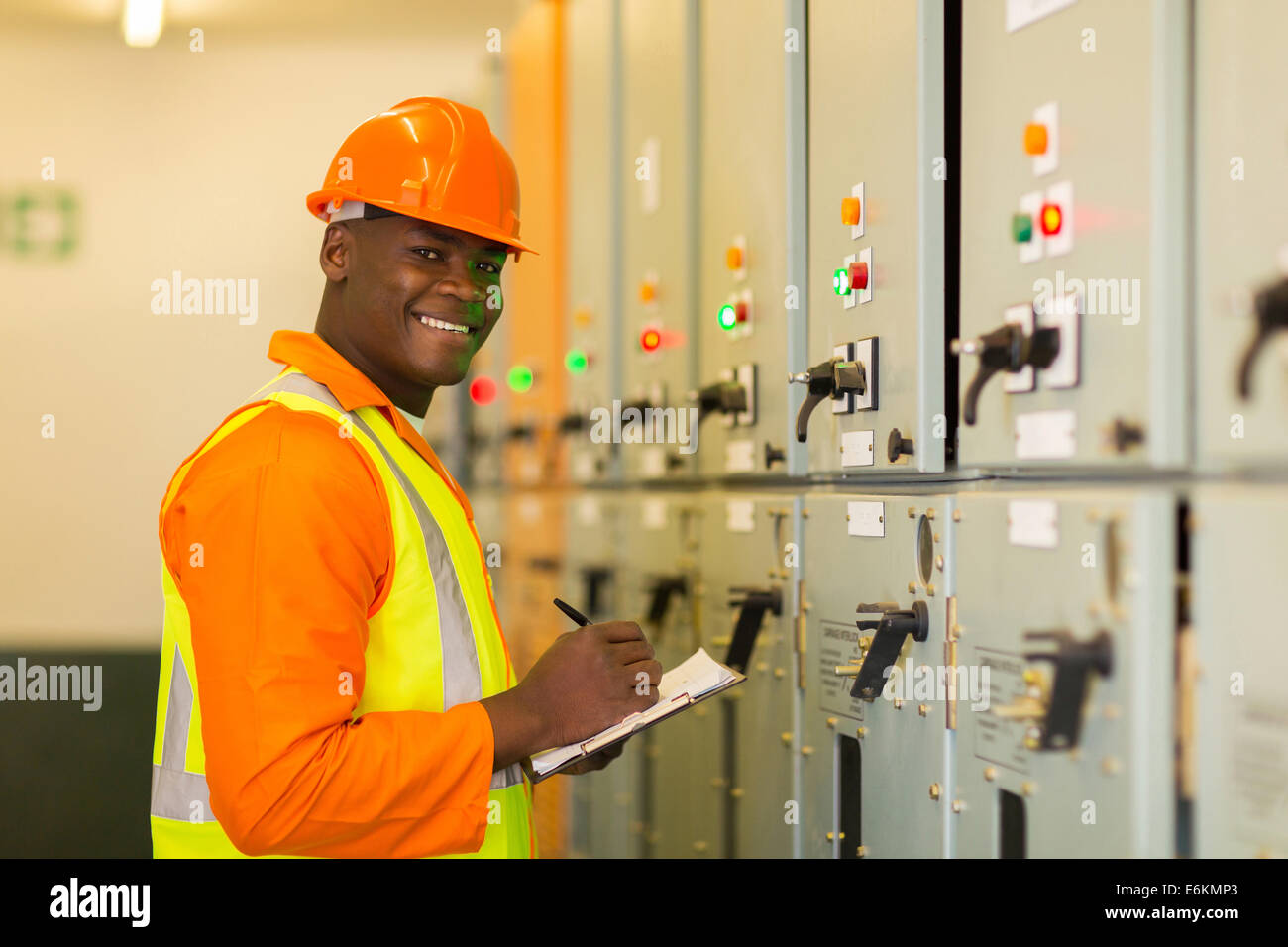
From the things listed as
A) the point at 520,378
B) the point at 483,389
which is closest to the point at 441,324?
the point at 520,378

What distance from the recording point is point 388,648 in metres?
1.47

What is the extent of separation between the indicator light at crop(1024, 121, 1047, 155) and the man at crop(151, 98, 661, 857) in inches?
28.0

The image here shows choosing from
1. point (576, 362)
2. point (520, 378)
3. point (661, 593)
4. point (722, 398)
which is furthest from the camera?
point (520, 378)

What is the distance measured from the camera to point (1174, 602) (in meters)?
1.13

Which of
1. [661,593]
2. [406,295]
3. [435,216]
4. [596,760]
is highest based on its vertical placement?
[435,216]

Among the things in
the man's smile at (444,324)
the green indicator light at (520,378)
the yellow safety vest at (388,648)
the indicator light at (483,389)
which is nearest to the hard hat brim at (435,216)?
the man's smile at (444,324)

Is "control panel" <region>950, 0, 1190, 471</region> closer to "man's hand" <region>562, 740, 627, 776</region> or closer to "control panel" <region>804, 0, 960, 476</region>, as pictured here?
"control panel" <region>804, 0, 960, 476</region>

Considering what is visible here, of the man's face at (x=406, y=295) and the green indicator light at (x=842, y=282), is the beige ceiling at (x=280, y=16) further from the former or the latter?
the green indicator light at (x=842, y=282)

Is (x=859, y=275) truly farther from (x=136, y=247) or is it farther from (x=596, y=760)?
Answer: (x=136, y=247)

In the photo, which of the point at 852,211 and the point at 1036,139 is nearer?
the point at 1036,139

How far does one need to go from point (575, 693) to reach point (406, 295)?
0.60 m

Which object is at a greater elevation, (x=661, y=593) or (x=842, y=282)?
Result: (x=842, y=282)

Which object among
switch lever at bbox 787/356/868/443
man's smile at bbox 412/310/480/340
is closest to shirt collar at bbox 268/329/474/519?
man's smile at bbox 412/310/480/340

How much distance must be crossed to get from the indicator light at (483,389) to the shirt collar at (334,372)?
281cm
